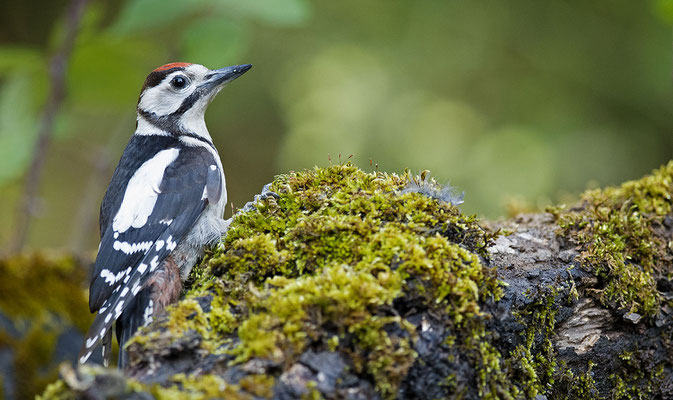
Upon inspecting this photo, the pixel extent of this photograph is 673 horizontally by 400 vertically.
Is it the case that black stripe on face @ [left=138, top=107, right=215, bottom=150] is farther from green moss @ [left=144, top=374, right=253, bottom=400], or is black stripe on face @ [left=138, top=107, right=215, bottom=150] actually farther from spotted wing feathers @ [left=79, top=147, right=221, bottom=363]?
green moss @ [left=144, top=374, right=253, bottom=400]

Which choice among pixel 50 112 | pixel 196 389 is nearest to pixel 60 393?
pixel 196 389

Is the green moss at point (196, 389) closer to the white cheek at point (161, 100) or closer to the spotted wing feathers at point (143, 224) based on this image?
the spotted wing feathers at point (143, 224)

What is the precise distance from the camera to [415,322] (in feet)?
5.44

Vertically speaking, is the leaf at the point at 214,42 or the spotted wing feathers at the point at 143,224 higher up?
the leaf at the point at 214,42

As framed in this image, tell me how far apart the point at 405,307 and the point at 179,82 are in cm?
224

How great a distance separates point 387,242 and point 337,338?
1.22 feet

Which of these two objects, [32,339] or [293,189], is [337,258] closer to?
[293,189]

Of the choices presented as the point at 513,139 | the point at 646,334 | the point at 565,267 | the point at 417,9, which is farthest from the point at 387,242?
the point at 417,9

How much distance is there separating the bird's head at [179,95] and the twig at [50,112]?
0.91m

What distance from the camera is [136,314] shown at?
2416 millimetres

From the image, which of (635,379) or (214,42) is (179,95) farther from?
(635,379)

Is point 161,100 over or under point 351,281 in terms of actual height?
over

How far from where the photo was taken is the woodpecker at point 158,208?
7.87 ft

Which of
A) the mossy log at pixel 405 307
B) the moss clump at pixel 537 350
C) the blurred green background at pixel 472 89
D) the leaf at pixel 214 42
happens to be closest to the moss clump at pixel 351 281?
the mossy log at pixel 405 307
